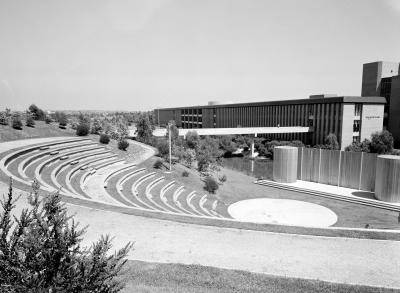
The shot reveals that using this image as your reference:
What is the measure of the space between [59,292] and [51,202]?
4.68 feet

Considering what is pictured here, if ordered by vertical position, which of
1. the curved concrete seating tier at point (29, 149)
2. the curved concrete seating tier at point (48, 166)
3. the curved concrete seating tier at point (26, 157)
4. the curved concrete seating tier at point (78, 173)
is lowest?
the curved concrete seating tier at point (78, 173)

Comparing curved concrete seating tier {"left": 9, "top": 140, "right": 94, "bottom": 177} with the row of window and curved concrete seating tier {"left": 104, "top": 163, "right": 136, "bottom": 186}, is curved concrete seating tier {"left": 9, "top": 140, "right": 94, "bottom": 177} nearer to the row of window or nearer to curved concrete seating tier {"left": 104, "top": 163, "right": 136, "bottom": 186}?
curved concrete seating tier {"left": 104, "top": 163, "right": 136, "bottom": 186}

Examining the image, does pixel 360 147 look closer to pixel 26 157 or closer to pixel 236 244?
pixel 236 244

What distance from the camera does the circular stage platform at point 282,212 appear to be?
21594 millimetres

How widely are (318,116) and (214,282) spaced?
64.6m

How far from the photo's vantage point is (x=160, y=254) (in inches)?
370

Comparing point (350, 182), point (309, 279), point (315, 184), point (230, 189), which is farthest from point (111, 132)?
point (309, 279)

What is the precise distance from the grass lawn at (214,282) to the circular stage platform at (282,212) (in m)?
12.7

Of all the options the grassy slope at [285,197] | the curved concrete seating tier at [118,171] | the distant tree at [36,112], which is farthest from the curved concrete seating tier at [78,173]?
the distant tree at [36,112]

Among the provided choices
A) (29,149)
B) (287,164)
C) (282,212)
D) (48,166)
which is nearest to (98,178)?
(48,166)

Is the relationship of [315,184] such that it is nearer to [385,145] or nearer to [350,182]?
[350,182]

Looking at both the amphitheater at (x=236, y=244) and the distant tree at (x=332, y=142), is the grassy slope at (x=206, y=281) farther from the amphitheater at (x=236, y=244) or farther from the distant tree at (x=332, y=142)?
the distant tree at (x=332, y=142)

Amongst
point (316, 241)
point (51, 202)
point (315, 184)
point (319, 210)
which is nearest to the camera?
point (51, 202)

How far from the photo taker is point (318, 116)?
65938mm
